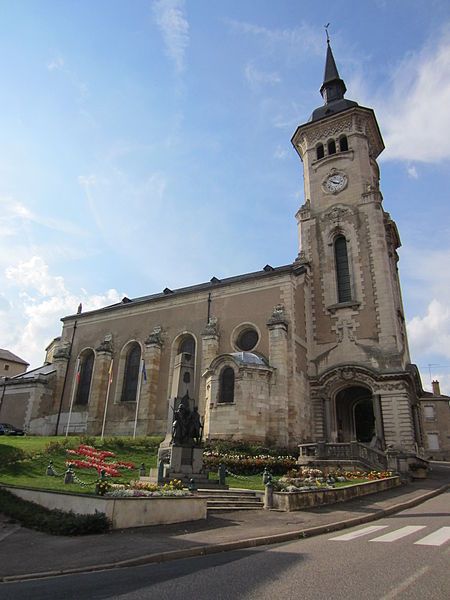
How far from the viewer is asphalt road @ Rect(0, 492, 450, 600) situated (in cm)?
553

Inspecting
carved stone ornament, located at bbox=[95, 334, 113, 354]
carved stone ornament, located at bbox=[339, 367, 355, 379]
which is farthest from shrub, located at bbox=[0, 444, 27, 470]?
carved stone ornament, located at bbox=[339, 367, 355, 379]

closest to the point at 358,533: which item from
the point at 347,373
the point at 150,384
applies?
the point at 347,373

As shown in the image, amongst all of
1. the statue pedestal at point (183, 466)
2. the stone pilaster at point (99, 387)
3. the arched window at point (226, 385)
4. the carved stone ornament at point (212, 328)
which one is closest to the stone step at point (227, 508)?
the statue pedestal at point (183, 466)

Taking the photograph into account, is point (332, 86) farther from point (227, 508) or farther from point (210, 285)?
point (227, 508)

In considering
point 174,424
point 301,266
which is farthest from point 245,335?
point 174,424

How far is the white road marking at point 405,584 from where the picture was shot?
5285mm

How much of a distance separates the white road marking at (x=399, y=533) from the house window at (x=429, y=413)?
44221 millimetres

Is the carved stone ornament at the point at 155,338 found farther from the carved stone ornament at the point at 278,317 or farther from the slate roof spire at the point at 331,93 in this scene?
the slate roof spire at the point at 331,93

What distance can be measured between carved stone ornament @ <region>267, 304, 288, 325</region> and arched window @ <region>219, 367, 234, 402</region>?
414 cm

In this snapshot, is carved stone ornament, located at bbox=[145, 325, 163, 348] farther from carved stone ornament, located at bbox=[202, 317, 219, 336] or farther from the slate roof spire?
the slate roof spire

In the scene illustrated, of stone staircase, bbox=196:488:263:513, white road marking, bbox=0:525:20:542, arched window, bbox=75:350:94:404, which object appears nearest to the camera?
white road marking, bbox=0:525:20:542

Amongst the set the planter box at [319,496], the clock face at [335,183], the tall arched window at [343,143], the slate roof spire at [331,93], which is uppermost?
the slate roof spire at [331,93]

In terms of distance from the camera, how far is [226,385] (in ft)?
88.2

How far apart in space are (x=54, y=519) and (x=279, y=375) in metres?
18.2
